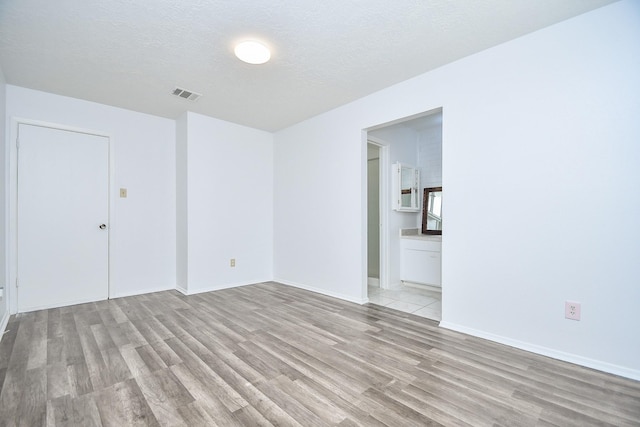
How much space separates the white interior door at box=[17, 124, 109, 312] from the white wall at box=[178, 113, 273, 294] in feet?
3.27

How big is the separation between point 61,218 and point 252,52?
303 cm

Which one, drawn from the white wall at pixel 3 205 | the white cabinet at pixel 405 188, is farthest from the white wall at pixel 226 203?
the white cabinet at pixel 405 188

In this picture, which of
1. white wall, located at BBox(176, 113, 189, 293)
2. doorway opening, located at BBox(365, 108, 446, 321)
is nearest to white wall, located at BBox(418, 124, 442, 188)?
doorway opening, located at BBox(365, 108, 446, 321)

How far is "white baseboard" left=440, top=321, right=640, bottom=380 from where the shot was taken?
187 centimetres

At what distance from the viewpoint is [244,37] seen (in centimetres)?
228

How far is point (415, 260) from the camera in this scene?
14.0 ft

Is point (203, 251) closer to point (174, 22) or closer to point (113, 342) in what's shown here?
point (113, 342)

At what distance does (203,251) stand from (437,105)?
11.3 ft

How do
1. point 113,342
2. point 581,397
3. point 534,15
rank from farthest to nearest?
point 113,342 < point 534,15 < point 581,397

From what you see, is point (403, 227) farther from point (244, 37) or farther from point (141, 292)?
point (141, 292)

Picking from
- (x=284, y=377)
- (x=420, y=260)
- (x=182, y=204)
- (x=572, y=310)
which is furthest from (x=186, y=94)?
(x=572, y=310)

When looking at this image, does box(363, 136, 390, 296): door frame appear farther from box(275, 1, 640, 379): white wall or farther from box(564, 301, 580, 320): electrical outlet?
box(564, 301, 580, 320): electrical outlet

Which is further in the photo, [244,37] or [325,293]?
[325,293]

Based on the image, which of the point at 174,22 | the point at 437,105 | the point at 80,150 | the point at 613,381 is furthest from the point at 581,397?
the point at 80,150
